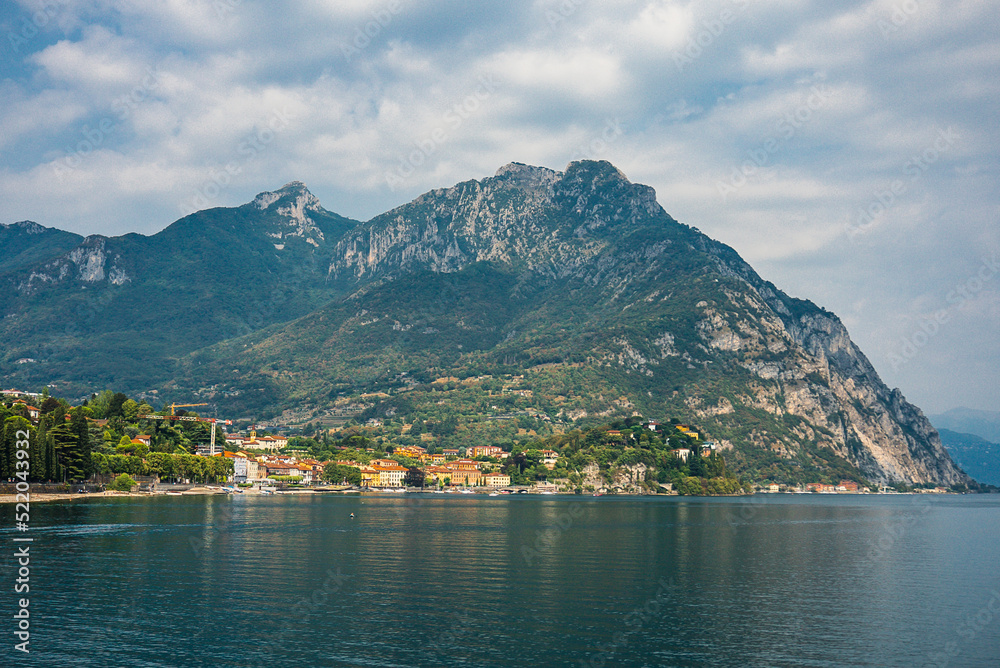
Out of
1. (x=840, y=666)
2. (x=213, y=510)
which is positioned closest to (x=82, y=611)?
(x=840, y=666)

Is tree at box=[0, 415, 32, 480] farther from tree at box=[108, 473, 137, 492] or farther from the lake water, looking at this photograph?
tree at box=[108, 473, 137, 492]

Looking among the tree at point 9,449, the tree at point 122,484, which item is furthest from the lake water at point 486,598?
the tree at point 122,484

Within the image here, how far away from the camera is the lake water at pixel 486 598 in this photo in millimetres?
Answer: 36094

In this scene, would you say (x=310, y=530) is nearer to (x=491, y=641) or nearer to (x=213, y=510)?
(x=213, y=510)

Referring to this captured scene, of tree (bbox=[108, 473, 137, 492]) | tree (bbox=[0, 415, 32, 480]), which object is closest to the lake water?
tree (bbox=[0, 415, 32, 480])

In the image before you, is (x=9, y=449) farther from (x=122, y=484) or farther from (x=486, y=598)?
(x=486, y=598)

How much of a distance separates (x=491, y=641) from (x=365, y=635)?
245 inches

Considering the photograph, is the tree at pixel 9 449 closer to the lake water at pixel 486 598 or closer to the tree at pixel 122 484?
the lake water at pixel 486 598

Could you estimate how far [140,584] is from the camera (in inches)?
1951

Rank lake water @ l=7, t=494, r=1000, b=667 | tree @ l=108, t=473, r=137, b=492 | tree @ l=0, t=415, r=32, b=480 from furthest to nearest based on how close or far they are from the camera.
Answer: tree @ l=108, t=473, r=137, b=492 < tree @ l=0, t=415, r=32, b=480 < lake water @ l=7, t=494, r=1000, b=667

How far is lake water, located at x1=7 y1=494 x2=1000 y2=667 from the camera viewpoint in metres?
36.1

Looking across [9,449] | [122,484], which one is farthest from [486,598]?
[122,484]

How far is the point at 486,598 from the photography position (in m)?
48.0

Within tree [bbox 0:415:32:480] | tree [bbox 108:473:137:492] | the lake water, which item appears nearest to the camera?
the lake water
